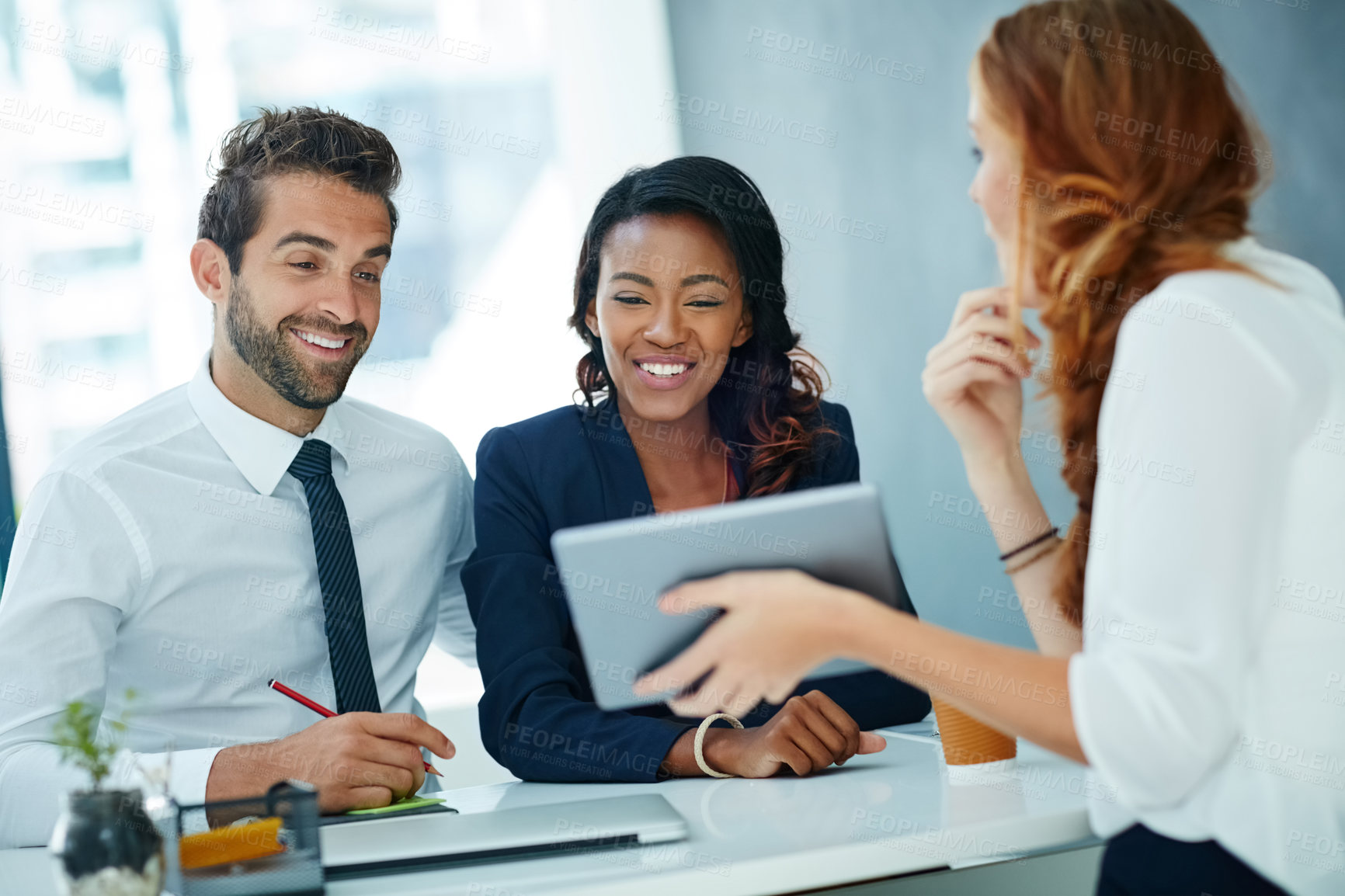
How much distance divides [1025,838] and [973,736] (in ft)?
0.75

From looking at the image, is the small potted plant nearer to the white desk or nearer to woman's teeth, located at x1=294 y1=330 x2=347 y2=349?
the white desk

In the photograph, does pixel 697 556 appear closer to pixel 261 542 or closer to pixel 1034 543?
pixel 1034 543

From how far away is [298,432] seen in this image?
1.83 metres

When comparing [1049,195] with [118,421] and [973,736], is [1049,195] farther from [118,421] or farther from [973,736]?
[118,421]

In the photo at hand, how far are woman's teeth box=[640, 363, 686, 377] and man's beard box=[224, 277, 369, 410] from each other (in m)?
0.53

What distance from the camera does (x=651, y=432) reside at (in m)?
1.97

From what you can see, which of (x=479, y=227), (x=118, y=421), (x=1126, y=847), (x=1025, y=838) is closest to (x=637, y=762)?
(x=1025, y=838)

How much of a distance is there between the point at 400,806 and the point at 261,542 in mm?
578
